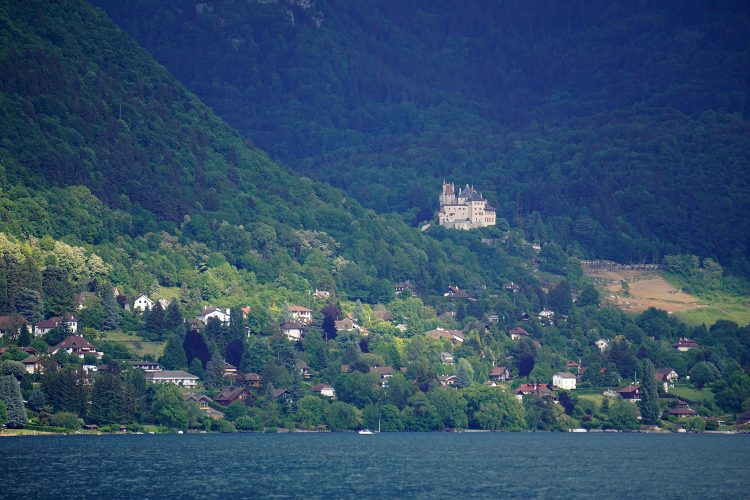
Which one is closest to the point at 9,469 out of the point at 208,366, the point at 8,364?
the point at 8,364

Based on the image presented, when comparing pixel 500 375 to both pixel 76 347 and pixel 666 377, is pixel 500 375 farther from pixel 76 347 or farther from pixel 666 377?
pixel 76 347

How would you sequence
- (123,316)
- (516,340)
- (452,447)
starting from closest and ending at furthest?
(452,447)
(123,316)
(516,340)

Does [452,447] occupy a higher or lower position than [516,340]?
lower

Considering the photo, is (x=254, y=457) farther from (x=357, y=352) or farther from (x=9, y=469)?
(x=357, y=352)

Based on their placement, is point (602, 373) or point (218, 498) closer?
point (218, 498)

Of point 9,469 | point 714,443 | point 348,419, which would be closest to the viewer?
point 9,469

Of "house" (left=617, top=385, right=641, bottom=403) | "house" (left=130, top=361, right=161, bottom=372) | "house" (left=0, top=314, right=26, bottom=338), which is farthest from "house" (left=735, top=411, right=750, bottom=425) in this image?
"house" (left=0, top=314, right=26, bottom=338)
